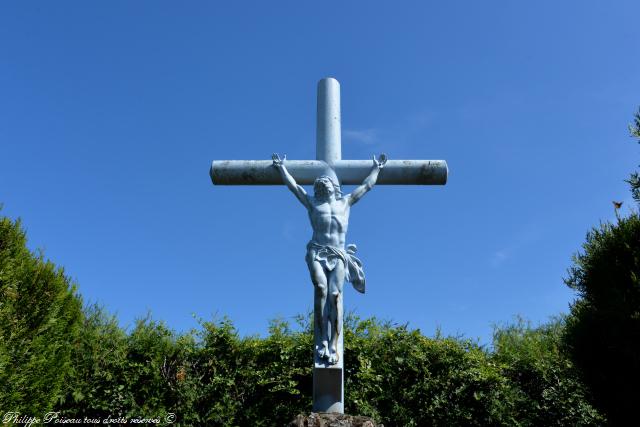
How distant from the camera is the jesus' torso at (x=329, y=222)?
6.79 meters

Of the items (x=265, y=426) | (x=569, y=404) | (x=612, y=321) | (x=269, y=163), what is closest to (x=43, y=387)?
(x=265, y=426)

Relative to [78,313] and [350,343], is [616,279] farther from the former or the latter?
[78,313]

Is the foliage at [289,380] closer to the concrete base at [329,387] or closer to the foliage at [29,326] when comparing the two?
the foliage at [29,326]

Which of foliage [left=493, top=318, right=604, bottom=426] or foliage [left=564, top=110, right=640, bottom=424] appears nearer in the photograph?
foliage [left=564, top=110, right=640, bottom=424]

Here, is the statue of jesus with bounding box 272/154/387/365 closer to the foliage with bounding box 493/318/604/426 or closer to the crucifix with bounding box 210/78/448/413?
the crucifix with bounding box 210/78/448/413

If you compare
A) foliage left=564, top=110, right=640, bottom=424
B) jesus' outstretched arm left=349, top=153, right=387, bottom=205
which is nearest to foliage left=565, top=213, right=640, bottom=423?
foliage left=564, top=110, right=640, bottom=424

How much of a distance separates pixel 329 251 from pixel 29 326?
185 inches

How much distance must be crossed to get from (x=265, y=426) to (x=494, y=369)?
13.5ft

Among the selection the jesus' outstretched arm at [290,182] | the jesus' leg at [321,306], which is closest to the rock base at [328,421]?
the jesus' leg at [321,306]

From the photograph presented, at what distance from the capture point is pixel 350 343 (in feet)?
34.3

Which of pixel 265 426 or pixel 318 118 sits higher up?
pixel 318 118

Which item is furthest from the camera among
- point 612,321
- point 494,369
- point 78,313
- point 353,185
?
point 494,369

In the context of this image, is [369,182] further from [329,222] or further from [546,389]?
[546,389]

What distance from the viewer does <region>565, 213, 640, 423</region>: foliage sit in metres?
7.95
